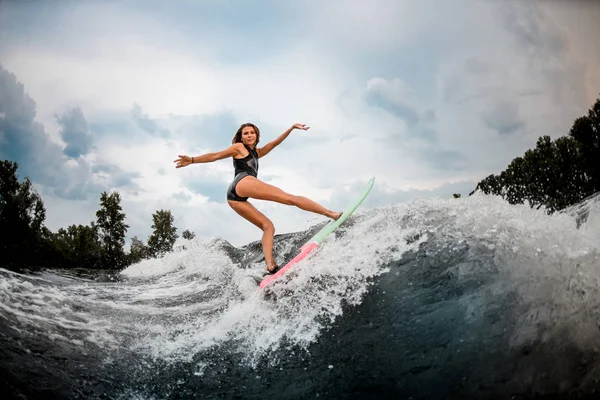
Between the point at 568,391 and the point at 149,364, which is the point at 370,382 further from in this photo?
the point at 149,364

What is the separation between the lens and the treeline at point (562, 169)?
24359 mm

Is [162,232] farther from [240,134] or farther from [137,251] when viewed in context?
[240,134]

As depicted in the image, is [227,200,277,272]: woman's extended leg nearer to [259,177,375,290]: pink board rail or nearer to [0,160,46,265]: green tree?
[259,177,375,290]: pink board rail

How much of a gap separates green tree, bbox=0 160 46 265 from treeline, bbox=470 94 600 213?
91.8 feet

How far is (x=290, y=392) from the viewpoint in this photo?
2.40 metres

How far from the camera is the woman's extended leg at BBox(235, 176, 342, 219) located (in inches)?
182

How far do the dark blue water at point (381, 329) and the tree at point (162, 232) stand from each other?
39.8m

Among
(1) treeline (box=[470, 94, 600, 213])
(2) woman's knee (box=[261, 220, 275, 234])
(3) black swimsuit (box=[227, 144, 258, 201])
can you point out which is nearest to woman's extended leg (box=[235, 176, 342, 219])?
(3) black swimsuit (box=[227, 144, 258, 201])

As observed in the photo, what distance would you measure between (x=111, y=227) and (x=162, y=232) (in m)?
7.50

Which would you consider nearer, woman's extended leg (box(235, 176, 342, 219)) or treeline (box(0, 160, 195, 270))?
woman's extended leg (box(235, 176, 342, 219))

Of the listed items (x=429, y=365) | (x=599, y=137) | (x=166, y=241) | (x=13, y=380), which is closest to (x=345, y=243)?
(x=429, y=365)

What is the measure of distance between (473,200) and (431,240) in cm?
76

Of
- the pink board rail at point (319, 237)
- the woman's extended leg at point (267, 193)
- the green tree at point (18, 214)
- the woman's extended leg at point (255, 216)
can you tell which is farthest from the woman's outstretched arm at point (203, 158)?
the green tree at point (18, 214)

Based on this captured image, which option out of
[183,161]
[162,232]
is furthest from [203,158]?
[162,232]
